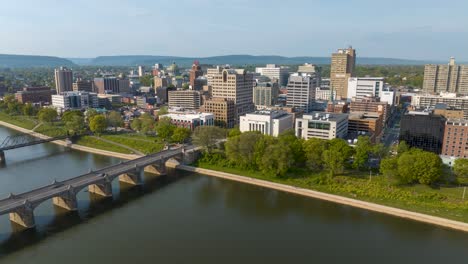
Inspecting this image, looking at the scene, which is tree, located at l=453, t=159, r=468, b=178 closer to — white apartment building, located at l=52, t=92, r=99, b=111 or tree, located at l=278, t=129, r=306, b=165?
tree, located at l=278, t=129, r=306, b=165

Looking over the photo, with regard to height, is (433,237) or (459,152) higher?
(459,152)

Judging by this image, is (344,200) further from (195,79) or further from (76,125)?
(195,79)

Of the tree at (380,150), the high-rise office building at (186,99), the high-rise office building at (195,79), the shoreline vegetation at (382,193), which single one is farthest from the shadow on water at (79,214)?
the high-rise office building at (195,79)

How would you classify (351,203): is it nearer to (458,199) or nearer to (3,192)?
(458,199)

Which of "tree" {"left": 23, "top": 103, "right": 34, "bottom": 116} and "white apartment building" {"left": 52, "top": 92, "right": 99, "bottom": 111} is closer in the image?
"tree" {"left": 23, "top": 103, "right": 34, "bottom": 116}

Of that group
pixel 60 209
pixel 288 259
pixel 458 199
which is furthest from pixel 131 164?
pixel 458 199

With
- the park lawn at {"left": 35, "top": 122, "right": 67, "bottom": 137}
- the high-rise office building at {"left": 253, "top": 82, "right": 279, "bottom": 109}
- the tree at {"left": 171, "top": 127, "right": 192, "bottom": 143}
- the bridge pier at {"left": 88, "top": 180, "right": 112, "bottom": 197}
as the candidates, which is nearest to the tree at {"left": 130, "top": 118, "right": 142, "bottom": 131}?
the tree at {"left": 171, "top": 127, "right": 192, "bottom": 143}
